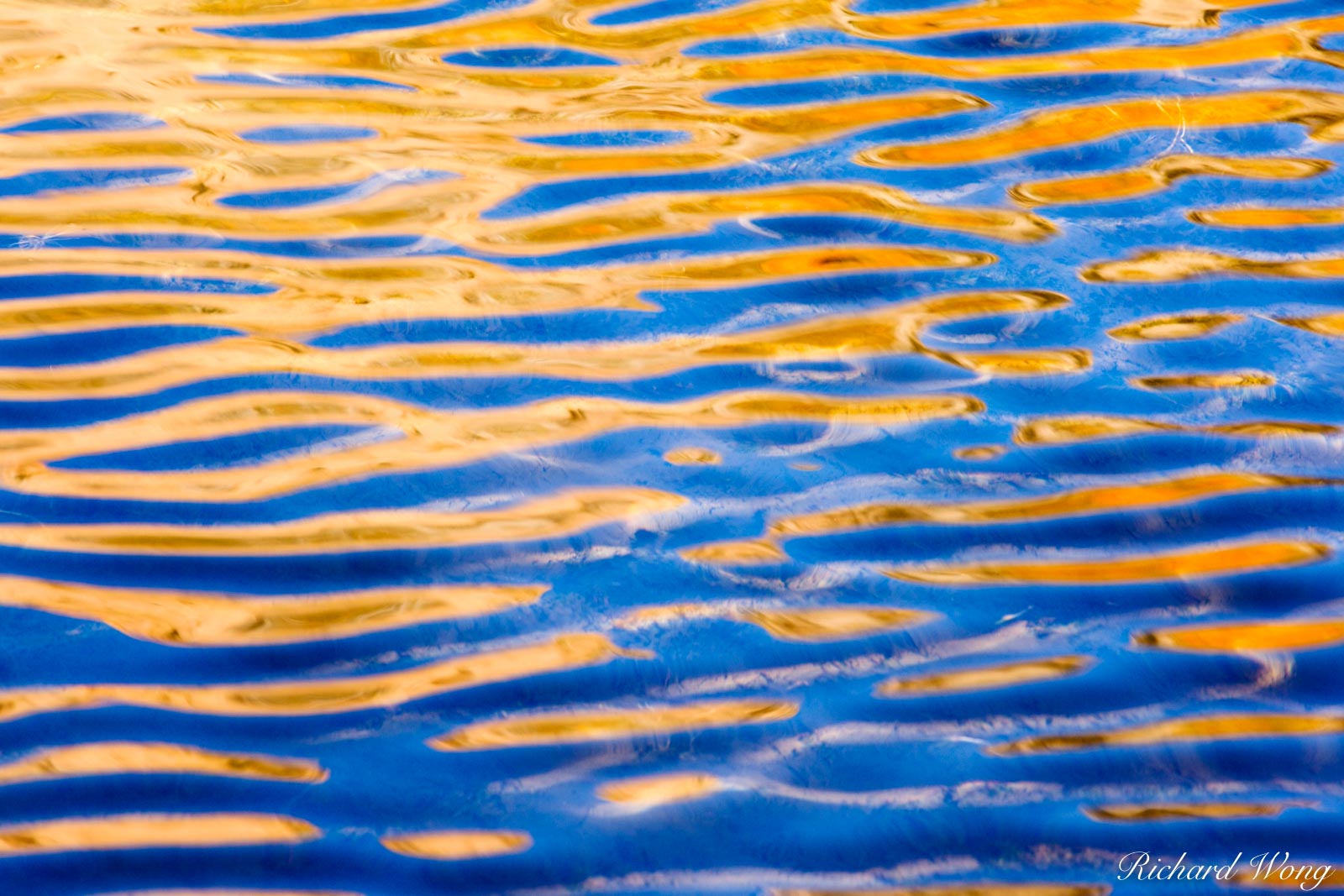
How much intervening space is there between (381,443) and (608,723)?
2.10ft

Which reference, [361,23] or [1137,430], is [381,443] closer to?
[1137,430]

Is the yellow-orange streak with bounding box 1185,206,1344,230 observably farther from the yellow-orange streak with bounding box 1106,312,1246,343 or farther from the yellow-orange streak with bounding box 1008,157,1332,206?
the yellow-orange streak with bounding box 1106,312,1246,343

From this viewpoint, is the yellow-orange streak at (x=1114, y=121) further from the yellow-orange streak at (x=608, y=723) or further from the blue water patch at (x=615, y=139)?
the yellow-orange streak at (x=608, y=723)

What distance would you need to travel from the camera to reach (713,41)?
288cm

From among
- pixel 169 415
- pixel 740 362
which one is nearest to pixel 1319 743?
pixel 740 362

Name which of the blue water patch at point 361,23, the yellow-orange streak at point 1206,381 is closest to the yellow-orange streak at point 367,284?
the yellow-orange streak at point 1206,381

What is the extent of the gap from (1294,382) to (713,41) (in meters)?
1.50

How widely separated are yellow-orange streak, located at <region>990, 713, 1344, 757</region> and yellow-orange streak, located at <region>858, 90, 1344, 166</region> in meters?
1.34

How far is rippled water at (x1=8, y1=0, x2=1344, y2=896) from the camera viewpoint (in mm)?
1502

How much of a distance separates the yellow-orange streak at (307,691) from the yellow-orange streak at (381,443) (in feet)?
0.75

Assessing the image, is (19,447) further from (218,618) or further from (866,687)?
(866,687)

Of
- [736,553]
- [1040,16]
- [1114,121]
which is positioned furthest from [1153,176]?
[736,553]

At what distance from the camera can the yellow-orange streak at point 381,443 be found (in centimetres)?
183

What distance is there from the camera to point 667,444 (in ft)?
6.46
